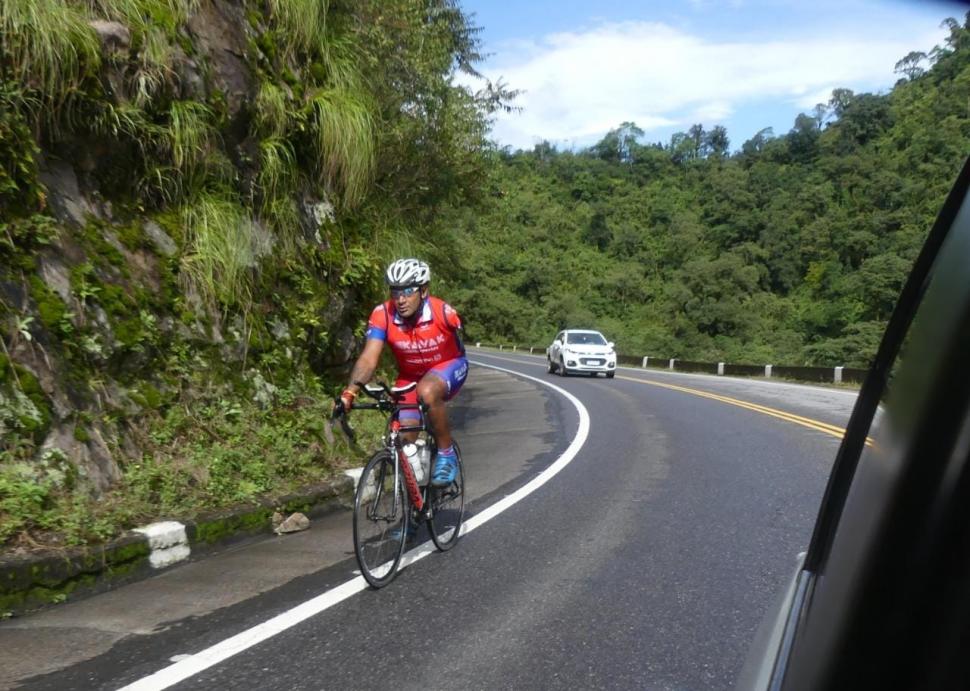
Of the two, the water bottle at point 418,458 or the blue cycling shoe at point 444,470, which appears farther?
the blue cycling shoe at point 444,470

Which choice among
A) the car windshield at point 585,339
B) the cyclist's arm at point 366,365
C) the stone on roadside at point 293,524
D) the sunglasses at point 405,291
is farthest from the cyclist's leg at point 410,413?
the car windshield at point 585,339

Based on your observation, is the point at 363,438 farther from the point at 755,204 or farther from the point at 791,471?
the point at 755,204

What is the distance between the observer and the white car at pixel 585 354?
28841 millimetres

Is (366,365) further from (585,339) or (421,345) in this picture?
(585,339)

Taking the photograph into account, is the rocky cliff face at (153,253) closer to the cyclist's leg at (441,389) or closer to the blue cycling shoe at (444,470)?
the blue cycling shoe at (444,470)

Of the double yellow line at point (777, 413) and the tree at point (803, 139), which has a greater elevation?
the tree at point (803, 139)

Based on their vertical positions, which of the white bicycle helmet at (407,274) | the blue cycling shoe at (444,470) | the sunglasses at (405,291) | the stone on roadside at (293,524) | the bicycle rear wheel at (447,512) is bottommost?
the stone on roadside at (293,524)

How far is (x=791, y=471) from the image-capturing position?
28.7 ft

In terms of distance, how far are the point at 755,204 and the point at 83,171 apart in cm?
9072

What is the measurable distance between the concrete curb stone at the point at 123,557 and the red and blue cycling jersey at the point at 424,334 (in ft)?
5.84

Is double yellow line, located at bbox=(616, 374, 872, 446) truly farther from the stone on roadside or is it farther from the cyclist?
the stone on roadside

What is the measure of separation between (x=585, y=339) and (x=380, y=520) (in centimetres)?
2583

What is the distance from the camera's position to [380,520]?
496 cm

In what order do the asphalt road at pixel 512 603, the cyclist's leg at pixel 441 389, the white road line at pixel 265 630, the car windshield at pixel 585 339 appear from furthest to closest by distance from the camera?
the car windshield at pixel 585 339
the cyclist's leg at pixel 441 389
the asphalt road at pixel 512 603
the white road line at pixel 265 630
